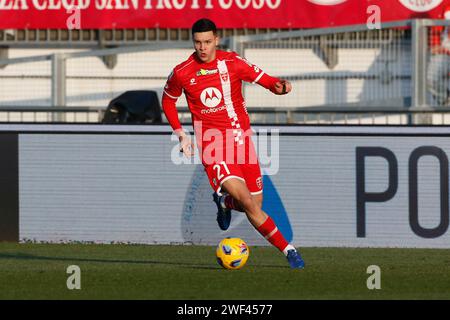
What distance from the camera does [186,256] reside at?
42.9 ft

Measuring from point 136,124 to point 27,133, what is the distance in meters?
1.30

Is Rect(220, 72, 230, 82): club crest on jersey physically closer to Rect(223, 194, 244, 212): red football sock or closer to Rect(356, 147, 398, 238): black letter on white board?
Rect(223, 194, 244, 212): red football sock

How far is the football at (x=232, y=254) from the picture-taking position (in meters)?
11.4

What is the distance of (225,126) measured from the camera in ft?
37.8

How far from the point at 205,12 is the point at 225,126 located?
9.15m

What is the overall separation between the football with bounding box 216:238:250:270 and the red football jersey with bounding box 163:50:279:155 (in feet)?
3.00

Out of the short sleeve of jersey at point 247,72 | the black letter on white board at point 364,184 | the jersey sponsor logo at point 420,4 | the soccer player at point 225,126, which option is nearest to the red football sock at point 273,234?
the soccer player at point 225,126

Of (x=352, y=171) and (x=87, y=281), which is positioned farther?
(x=352, y=171)

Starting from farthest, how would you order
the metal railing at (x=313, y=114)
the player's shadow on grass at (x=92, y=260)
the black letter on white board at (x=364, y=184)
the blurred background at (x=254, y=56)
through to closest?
1. the blurred background at (x=254, y=56)
2. the metal railing at (x=313, y=114)
3. the black letter on white board at (x=364, y=184)
4. the player's shadow on grass at (x=92, y=260)

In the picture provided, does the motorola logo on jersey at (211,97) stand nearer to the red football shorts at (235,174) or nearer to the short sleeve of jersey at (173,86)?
the short sleeve of jersey at (173,86)

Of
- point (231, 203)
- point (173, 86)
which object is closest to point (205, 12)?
point (173, 86)

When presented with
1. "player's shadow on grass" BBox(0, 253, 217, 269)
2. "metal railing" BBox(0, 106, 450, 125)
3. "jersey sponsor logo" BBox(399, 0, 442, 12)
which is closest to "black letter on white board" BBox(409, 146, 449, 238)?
"metal railing" BBox(0, 106, 450, 125)
